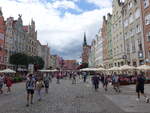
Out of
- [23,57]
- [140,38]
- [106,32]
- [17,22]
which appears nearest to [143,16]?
[140,38]

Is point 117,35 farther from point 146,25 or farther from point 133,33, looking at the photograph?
point 146,25

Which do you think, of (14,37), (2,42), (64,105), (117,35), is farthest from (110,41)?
(64,105)

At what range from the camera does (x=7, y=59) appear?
5047 cm

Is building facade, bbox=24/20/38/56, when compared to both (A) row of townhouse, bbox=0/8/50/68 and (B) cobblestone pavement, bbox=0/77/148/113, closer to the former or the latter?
(A) row of townhouse, bbox=0/8/50/68

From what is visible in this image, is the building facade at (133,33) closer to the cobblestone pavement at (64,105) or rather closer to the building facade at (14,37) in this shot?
the cobblestone pavement at (64,105)

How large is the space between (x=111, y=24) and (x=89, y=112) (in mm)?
47791

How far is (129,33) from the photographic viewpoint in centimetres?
3888

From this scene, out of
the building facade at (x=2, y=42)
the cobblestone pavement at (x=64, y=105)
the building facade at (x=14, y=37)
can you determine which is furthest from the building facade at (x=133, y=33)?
the building facade at (x=14, y=37)

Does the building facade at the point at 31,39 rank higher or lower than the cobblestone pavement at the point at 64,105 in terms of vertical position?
higher

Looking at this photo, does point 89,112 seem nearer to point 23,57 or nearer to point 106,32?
point 23,57

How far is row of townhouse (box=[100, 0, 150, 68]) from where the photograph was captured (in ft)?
102

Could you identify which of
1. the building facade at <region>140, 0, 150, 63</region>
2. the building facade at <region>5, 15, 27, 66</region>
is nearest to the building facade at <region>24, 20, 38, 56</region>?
the building facade at <region>5, 15, 27, 66</region>

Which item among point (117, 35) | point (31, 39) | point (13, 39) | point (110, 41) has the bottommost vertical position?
point (110, 41)

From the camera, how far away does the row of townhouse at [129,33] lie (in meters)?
31.1
